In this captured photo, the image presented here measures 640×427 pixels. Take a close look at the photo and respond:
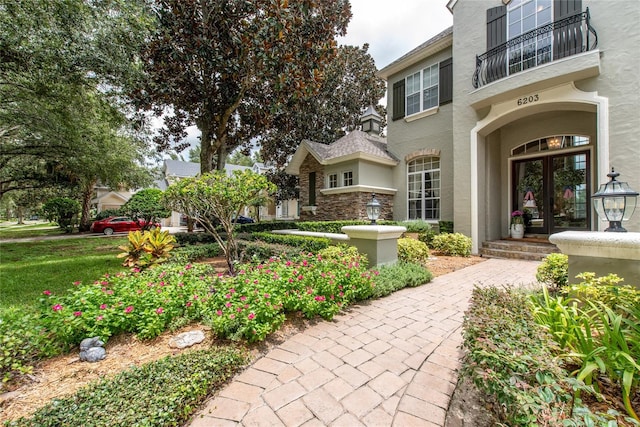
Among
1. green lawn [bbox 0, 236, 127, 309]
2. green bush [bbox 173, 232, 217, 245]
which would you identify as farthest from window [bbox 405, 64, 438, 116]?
green lawn [bbox 0, 236, 127, 309]

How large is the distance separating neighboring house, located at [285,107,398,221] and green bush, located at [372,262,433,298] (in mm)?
6442

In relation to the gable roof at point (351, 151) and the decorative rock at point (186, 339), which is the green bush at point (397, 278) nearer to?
the decorative rock at point (186, 339)

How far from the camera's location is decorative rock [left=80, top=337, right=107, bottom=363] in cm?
270

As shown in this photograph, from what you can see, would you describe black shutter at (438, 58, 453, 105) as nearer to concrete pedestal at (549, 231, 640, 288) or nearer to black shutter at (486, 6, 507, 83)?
black shutter at (486, 6, 507, 83)

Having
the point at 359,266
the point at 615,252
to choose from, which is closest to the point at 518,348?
the point at 615,252

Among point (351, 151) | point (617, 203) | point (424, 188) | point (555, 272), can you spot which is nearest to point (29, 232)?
point (351, 151)

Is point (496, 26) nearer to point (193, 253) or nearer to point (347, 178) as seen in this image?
point (347, 178)

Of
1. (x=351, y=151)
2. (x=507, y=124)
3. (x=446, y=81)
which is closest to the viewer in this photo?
(x=507, y=124)

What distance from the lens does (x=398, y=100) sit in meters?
12.6

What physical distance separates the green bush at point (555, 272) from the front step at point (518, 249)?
3426 mm

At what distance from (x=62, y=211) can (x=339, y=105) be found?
2170 cm

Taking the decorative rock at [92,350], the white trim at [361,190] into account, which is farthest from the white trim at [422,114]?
the decorative rock at [92,350]

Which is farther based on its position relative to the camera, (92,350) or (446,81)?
(446,81)

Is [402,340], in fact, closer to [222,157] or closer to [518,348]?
[518,348]
